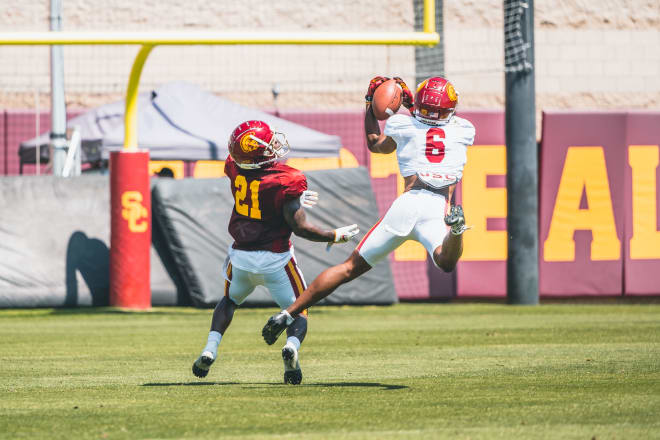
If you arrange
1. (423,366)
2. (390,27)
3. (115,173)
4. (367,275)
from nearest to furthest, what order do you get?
(423,366) → (115,173) → (367,275) → (390,27)

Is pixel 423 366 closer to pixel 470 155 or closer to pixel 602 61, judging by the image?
pixel 470 155

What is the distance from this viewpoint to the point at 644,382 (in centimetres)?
700

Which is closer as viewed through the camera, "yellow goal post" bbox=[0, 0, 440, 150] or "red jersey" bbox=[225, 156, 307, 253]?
"red jersey" bbox=[225, 156, 307, 253]

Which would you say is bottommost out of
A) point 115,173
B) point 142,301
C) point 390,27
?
point 142,301

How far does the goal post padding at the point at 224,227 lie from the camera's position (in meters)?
14.8

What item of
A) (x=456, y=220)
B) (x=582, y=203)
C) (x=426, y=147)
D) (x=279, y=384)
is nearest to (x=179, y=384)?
(x=279, y=384)

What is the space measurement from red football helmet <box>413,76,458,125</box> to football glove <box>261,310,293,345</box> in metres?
1.72

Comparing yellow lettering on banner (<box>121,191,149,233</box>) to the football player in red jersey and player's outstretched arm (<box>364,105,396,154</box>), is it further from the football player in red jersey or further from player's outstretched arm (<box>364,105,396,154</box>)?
the football player in red jersey

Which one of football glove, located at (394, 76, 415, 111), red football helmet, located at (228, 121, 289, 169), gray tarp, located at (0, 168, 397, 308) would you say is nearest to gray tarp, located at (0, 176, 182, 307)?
gray tarp, located at (0, 168, 397, 308)

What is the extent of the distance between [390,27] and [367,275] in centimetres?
733

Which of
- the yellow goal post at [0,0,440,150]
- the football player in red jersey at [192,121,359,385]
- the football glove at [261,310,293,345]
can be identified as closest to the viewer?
the football glove at [261,310,293,345]

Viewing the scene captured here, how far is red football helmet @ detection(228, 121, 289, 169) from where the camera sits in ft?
23.5

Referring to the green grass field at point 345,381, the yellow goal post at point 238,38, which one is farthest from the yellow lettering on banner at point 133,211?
the yellow goal post at point 238,38

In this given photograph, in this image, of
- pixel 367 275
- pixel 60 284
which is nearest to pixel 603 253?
pixel 367 275
